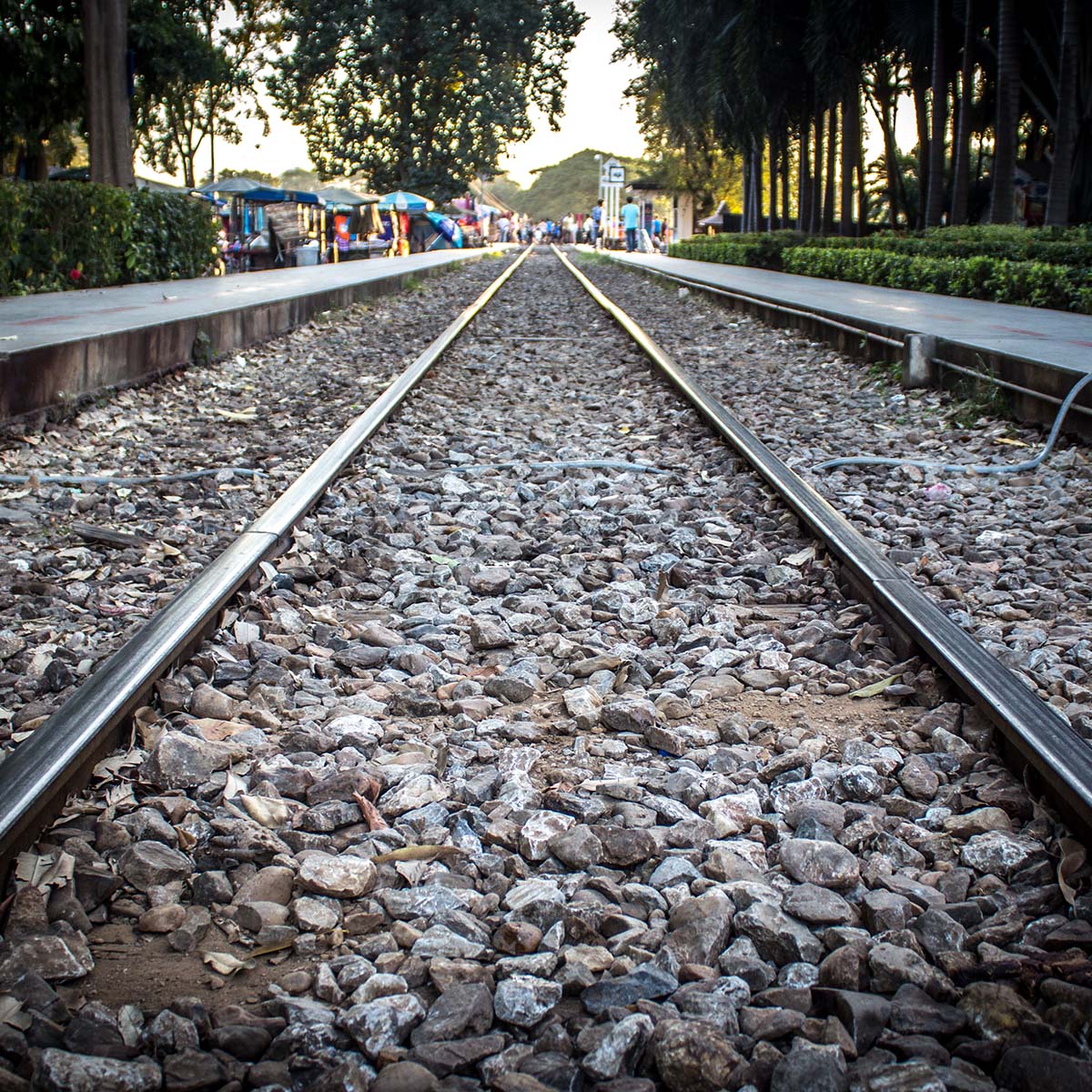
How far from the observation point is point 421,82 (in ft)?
185

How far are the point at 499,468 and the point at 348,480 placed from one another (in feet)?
2.59

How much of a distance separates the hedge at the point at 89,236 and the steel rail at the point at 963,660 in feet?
29.4

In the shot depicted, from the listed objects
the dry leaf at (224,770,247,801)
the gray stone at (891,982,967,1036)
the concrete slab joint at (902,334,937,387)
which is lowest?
the gray stone at (891,982,967,1036)

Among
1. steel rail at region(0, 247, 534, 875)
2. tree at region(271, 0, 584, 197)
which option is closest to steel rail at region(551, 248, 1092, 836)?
steel rail at region(0, 247, 534, 875)

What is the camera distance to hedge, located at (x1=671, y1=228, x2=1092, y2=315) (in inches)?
459

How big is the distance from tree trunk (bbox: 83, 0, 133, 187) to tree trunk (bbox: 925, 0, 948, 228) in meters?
14.3

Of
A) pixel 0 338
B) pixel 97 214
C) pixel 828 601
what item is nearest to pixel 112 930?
pixel 828 601

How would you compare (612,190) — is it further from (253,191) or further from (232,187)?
(232,187)

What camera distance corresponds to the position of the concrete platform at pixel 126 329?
6.42 m

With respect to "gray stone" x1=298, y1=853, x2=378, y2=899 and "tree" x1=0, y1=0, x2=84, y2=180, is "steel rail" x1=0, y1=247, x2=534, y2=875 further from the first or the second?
"tree" x1=0, y1=0, x2=84, y2=180

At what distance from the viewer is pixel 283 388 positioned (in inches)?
335

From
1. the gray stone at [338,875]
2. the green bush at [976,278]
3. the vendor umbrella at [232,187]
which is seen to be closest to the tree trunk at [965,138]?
the green bush at [976,278]

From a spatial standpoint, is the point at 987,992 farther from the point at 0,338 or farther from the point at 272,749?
the point at 0,338

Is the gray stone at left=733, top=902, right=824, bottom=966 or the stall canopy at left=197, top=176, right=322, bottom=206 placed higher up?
the stall canopy at left=197, top=176, right=322, bottom=206
